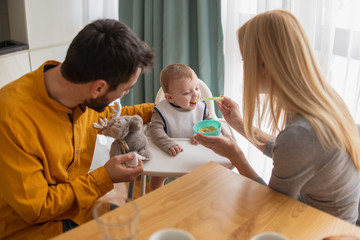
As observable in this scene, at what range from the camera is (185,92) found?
6.09 ft

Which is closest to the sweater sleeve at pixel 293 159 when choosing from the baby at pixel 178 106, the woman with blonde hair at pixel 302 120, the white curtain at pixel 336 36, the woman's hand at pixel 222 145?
the woman with blonde hair at pixel 302 120

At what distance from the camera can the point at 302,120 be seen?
119 cm

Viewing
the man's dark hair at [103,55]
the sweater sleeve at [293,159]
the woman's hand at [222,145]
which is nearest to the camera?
the sweater sleeve at [293,159]

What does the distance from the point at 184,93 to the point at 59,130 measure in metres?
0.68

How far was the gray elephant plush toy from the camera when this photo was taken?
158 centimetres

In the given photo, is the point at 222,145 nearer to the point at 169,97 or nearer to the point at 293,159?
the point at 293,159

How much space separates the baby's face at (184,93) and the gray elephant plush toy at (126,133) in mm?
283

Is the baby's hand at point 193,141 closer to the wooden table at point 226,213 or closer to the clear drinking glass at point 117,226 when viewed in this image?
the wooden table at point 226,213

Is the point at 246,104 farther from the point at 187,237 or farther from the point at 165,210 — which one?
the point at 187,237

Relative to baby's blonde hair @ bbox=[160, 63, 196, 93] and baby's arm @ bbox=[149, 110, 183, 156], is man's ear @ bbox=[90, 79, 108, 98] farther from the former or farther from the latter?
baby's blonde hair @ bbox=[160, 63, 196, 93]

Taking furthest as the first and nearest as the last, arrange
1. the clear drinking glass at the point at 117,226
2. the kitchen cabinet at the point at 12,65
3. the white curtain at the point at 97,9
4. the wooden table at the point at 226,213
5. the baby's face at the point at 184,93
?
1. the white curtain at the point at 97,9
2. the kitchen cabinet at the point at 12,65
3. the baby's face at the point at 184,93
4. the wooden table at the point at 226,213
5. the clear drinking glass at the point at 117,226

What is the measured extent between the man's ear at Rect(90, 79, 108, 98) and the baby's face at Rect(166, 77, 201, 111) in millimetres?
552

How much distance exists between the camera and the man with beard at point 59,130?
1.26 meters

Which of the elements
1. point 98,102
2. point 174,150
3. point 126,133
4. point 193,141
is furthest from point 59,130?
point 193,141
